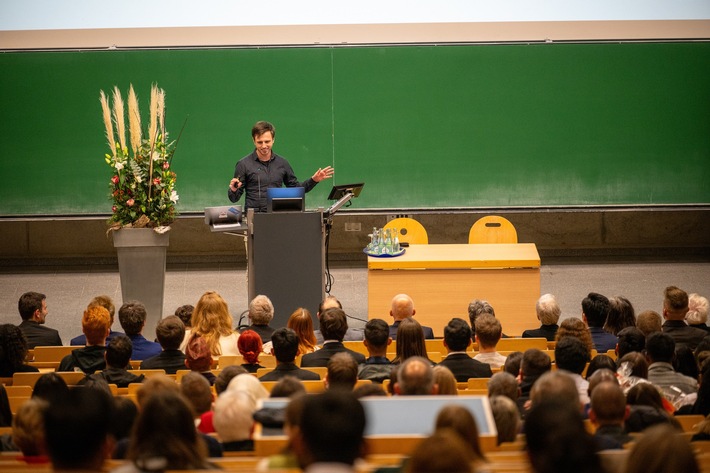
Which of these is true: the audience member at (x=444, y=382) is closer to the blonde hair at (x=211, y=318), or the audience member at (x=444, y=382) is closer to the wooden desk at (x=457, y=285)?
the blonde hair at (x=211, y=318)

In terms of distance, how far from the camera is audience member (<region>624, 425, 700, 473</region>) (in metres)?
2.54

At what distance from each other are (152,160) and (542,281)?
437 cm

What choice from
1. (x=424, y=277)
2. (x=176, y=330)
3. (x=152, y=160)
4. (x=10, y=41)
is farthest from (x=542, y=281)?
(x=10, y=41)

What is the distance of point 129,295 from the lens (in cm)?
771

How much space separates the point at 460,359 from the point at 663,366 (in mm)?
1077

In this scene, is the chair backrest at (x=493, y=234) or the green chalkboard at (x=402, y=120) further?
the green chalkboard at (x=402, y=120)

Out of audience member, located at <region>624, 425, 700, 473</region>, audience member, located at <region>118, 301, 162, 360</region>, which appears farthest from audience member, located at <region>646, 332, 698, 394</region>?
audience member, located at <region>118, 301, 162, 360</region>

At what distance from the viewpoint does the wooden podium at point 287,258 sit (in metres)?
7.59

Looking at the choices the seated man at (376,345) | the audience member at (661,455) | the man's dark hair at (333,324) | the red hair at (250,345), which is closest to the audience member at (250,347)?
the red hair at (250,345)

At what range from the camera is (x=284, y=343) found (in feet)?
17.0

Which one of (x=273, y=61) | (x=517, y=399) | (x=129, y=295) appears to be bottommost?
(x=517, y=399)

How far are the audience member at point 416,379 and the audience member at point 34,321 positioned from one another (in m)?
3.35

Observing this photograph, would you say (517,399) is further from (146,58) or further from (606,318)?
(146,58)

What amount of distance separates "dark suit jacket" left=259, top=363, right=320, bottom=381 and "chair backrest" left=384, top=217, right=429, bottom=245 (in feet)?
12.4
